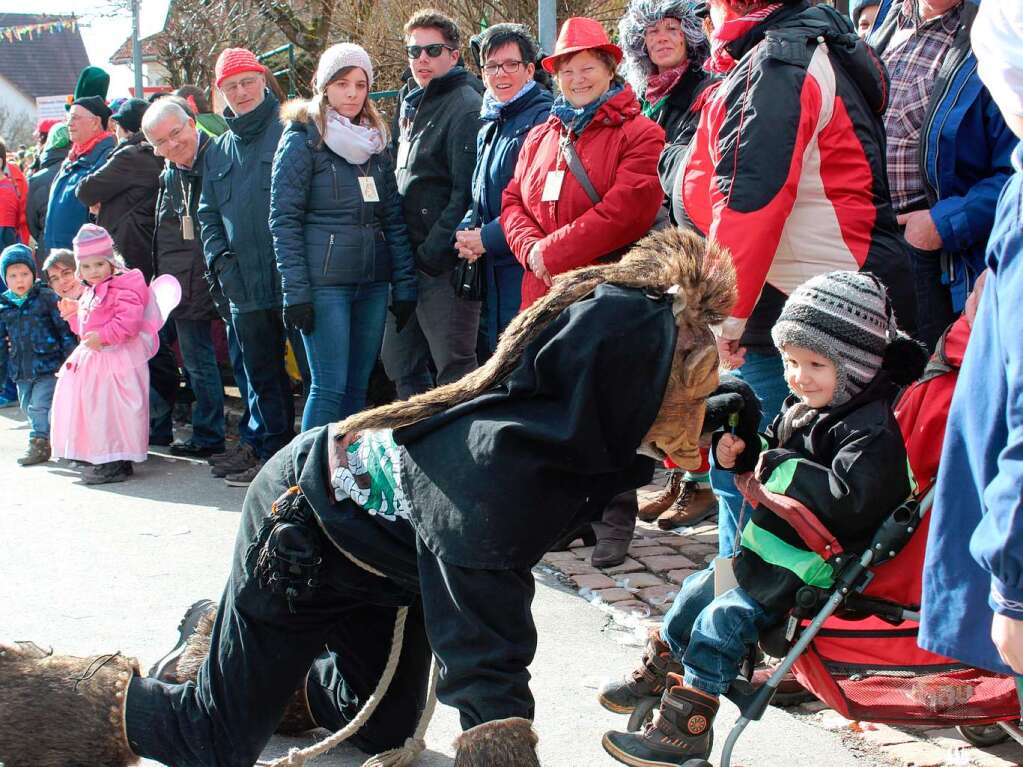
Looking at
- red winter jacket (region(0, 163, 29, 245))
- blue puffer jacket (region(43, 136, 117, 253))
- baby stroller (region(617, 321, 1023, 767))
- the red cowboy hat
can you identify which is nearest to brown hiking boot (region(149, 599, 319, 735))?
baby stroller (region(617, 321, 1023, 767))

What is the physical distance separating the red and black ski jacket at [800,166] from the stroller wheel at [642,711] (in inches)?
44.7

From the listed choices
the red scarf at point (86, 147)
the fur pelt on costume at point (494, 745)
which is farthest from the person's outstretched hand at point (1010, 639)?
the red scarf at point (86, 147)

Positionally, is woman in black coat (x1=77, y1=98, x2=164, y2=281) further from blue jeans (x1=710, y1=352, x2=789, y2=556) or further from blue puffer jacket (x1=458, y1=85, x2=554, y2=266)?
blue jeans (x1=710, y1=352, x2=789, y2=556)

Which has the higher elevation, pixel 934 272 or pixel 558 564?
pixel 934 272

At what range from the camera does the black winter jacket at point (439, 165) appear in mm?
5918

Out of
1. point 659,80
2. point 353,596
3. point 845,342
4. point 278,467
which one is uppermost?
point 659,80

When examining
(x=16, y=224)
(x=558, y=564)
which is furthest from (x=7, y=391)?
(x=558, y=564)

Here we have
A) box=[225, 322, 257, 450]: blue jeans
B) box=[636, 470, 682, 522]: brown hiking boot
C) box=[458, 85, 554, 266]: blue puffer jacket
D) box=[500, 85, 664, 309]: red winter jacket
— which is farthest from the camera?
box=[225, 322, 257, 450]: blue jeans

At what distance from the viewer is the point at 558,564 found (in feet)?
16.8

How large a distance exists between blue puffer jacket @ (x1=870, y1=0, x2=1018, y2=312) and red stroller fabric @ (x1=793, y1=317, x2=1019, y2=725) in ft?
3.23

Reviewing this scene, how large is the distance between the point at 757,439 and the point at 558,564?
2.19 metres

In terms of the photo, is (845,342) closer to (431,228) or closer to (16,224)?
(431,228)

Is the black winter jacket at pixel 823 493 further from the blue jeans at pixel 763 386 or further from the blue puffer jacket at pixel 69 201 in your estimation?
the blue puffer jacket at pixel 69 201

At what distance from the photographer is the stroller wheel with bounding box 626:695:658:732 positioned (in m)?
3.26
